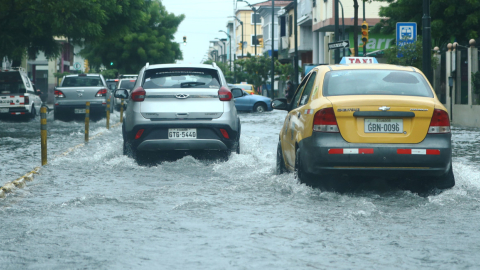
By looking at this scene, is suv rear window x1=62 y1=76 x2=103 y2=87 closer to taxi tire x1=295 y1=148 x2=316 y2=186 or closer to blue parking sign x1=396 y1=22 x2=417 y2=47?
blue parking sign x1=396 y1=22 x2=417 y2=47

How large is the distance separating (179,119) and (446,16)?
25.9 meters

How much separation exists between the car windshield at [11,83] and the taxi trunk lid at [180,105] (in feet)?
54.2

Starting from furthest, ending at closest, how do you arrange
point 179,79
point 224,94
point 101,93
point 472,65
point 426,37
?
point 101,93 → point 472,65 → point 426,37 → point 179,79 → point 224,94

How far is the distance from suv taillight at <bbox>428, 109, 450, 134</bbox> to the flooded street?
2.35 feet

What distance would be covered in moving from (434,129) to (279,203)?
5.87 ft

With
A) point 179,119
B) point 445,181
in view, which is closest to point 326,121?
point 445,181

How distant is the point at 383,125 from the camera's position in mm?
8109

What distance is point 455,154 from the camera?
14719mm

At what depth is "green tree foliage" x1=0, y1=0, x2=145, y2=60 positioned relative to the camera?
25.2 m

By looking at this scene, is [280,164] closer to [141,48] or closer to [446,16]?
[446,16]

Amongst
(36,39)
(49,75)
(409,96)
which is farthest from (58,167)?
(49,75)

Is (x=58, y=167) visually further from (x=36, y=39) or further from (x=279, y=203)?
(x=36, y=39)

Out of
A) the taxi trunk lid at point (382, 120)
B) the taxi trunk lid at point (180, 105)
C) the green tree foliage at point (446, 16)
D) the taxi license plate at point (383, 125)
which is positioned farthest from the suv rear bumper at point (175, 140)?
the green tree foliage at point (446, 16)

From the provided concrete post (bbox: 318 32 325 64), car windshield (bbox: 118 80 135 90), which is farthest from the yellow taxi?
concrete post (bbox: 318 32 325 64)
